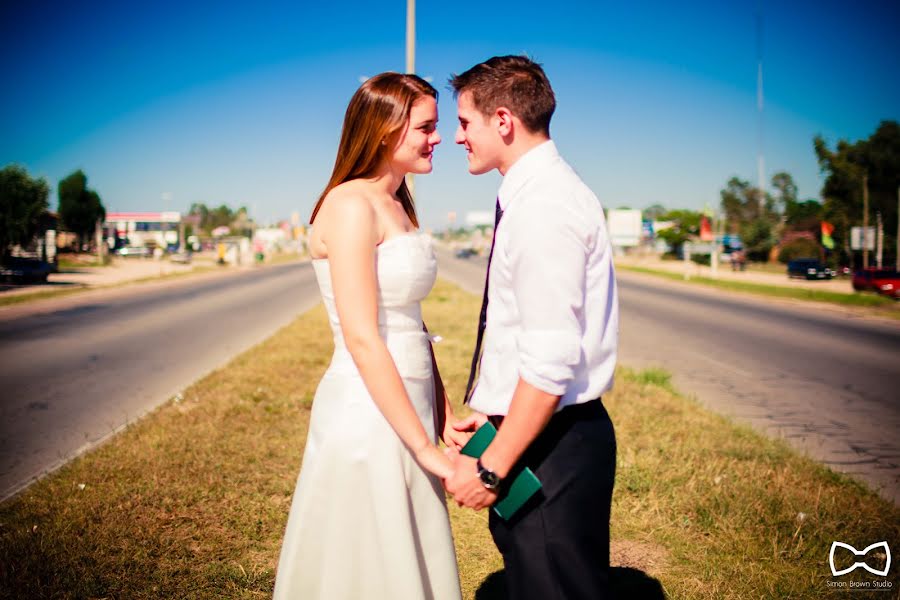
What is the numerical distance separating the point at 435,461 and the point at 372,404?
0.29 meters

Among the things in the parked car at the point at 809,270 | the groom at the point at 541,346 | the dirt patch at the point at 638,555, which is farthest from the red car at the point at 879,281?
the groom at the point at 541,346

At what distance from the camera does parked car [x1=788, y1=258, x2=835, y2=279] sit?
37625 mm

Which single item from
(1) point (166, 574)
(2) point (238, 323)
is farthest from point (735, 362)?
(2) point (238, 323)

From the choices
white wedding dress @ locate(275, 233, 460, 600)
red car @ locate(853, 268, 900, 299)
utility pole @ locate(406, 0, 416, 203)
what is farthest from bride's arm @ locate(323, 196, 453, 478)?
red car @ locate(853, 268, 900, 299)

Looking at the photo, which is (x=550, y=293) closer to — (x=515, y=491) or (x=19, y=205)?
(x=515, y=491)

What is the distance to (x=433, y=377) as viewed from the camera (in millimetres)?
2275

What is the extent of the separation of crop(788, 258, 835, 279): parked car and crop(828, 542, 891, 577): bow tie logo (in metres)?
38.5

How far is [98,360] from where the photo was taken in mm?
10055

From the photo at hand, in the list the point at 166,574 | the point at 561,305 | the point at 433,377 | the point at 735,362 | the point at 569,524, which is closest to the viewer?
the point at 561,305

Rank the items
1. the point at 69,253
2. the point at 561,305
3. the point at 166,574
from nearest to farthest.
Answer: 1. the point at 561,305
2. the point at 166,574
3. the point at 69,253

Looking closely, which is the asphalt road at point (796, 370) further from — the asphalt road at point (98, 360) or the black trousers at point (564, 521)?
the asphalt road at point (98, 360)

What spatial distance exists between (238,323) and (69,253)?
49.3 metres

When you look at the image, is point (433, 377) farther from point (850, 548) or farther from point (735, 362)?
point (735, 362)

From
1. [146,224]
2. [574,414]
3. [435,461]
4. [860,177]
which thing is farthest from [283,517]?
[146,224]
